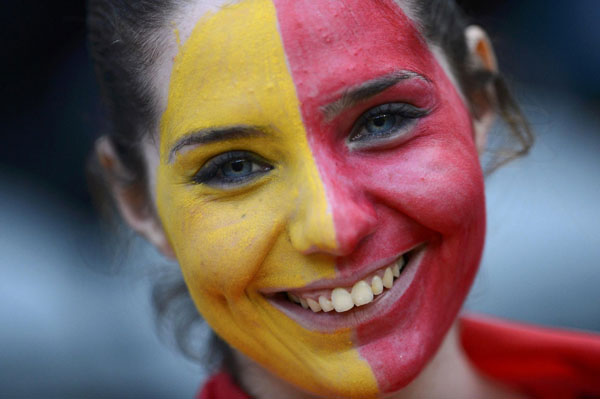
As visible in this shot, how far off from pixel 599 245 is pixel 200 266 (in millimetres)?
2798

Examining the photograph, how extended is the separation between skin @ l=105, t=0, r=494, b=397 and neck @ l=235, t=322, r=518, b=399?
9.6 inches

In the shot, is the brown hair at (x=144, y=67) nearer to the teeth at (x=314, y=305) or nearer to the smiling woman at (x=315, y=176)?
the smiling woman at (x=315, y=176)

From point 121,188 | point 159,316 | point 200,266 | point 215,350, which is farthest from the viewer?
point 159,316

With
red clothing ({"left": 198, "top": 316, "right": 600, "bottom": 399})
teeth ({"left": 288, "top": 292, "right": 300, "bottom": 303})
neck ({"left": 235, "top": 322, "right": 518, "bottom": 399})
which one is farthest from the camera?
red clothing ({"left": 198, "top": 316, "right": 600, "bottom": 399})

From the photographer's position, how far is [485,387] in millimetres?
2090

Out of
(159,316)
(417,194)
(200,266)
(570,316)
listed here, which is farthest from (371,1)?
(570,316)

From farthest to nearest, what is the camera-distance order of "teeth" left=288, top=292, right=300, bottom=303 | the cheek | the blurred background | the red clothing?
the blurred background
the red clothing
"teeth" left=288, top=292, right=300, bottom=303
the cheek

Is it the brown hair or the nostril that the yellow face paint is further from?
the brown hair

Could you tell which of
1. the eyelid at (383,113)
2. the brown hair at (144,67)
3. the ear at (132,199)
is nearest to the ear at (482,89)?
the brown hair at (144,67)

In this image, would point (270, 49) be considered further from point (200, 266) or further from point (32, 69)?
point (32, 69)

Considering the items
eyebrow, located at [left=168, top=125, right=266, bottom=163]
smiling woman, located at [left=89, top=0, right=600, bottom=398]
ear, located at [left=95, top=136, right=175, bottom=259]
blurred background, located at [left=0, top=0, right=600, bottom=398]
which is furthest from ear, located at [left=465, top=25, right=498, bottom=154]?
blurred background, located at [left=0, top=0, right=600, bottom=398]

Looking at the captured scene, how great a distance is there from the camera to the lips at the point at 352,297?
5.09 ft

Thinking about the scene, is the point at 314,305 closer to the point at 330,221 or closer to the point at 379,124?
the point at 330,221

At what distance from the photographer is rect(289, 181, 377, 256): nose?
1418 mm
